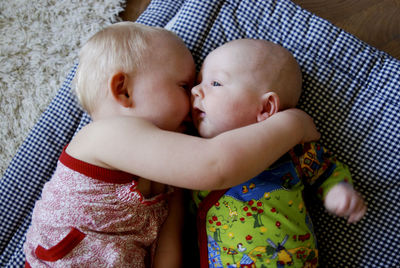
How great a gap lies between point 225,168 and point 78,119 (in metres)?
0.69

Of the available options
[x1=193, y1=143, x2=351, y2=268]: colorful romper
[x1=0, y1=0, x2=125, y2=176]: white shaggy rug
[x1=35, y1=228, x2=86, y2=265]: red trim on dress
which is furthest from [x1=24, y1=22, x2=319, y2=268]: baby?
[x1=0, y1=0, x2=125, y2=176]: white shaggy rug

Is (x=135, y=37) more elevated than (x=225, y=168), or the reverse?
(x=135, y=37)

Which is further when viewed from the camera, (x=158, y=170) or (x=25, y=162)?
(x=25, y=162)

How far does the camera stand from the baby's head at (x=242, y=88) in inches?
35.9

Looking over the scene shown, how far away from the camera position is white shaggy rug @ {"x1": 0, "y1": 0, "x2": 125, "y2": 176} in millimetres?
1432

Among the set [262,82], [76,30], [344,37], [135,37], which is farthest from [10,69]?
[344,37]

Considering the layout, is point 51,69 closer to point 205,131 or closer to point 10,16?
point 10,16

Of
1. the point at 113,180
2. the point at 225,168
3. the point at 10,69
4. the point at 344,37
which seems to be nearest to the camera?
the point at 225,168

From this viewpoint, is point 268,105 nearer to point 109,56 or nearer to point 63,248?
point 109,56

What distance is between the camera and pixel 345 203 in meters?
0.92

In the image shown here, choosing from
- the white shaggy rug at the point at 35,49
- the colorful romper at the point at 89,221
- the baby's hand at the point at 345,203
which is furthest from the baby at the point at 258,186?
the white shaggy rug at the point at 35,49

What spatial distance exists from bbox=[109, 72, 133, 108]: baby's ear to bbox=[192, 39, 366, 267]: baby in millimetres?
187

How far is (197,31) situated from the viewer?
1161mm

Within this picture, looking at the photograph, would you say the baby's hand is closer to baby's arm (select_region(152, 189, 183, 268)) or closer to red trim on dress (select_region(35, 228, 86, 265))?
baby's arm (select_region(152, 189, 183, 268))
